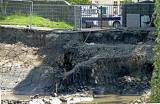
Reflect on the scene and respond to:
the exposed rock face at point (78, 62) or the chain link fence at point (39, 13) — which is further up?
the chain link fence at point (39, 13)

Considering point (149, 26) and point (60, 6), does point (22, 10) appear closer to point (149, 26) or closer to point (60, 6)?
point (60, 6)

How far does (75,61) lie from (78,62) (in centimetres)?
26

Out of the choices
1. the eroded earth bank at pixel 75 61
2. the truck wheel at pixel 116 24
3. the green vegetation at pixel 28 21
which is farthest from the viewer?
the green vegetation at pixel 28 21

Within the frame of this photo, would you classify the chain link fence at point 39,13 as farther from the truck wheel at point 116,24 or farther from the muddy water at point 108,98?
the muddy water at point 108,98

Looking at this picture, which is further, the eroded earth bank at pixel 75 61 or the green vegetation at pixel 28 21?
the green vegetation at pixel 28 21

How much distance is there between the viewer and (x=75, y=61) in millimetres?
24188

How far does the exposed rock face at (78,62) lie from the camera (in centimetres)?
2250

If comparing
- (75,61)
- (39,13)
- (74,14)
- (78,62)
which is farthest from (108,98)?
(39,13)

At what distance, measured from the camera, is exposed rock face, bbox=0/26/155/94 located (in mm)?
22500

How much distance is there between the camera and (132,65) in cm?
2294

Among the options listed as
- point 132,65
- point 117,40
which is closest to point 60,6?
point 117,40

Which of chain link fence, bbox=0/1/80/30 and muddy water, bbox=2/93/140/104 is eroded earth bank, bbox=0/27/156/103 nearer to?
muddy water, bbox=2/93/140/104

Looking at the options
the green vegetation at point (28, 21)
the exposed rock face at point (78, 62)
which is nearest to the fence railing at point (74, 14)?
the green vegetation at point (28, 21)

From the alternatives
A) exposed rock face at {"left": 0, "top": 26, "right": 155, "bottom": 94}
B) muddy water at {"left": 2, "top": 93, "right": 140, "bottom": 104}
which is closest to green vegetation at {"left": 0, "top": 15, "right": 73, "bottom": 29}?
exposed rock face at {"left": 0, "top": 26, "right": 155, "bottom": 94}
